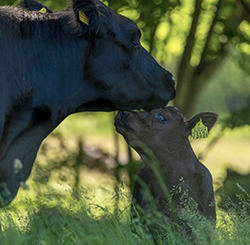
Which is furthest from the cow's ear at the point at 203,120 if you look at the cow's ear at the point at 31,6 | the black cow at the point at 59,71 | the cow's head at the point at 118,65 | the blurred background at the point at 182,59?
the blurred background at the point at 182,59

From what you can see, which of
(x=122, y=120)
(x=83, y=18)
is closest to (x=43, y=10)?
(x=83, y=18)

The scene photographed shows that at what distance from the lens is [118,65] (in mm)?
4695

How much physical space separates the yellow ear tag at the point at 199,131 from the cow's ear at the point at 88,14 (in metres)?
1.07

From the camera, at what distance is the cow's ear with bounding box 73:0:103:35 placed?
4.41 metres

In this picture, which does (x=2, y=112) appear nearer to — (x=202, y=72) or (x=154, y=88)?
(x=154, y=88)

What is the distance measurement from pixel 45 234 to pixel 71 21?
4.94 feet

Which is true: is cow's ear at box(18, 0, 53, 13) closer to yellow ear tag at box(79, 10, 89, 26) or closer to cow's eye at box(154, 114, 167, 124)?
yellow ear tag at box(79, 10, 89, 26)

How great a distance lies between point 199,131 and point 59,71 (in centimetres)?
114

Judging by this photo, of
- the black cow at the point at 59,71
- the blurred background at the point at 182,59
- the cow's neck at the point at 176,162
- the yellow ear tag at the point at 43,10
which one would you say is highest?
the yellow ear tag at the point at 43,10

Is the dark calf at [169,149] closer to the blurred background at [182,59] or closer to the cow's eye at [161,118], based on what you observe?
the cow's eye at [161,118]

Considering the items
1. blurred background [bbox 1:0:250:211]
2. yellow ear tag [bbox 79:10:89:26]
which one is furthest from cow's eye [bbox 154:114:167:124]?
blurred background [bbox 1:0:250:211]

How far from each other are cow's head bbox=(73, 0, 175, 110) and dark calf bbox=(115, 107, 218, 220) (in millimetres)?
144

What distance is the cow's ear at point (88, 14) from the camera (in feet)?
14.5

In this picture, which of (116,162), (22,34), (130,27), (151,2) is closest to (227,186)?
(116,162)
